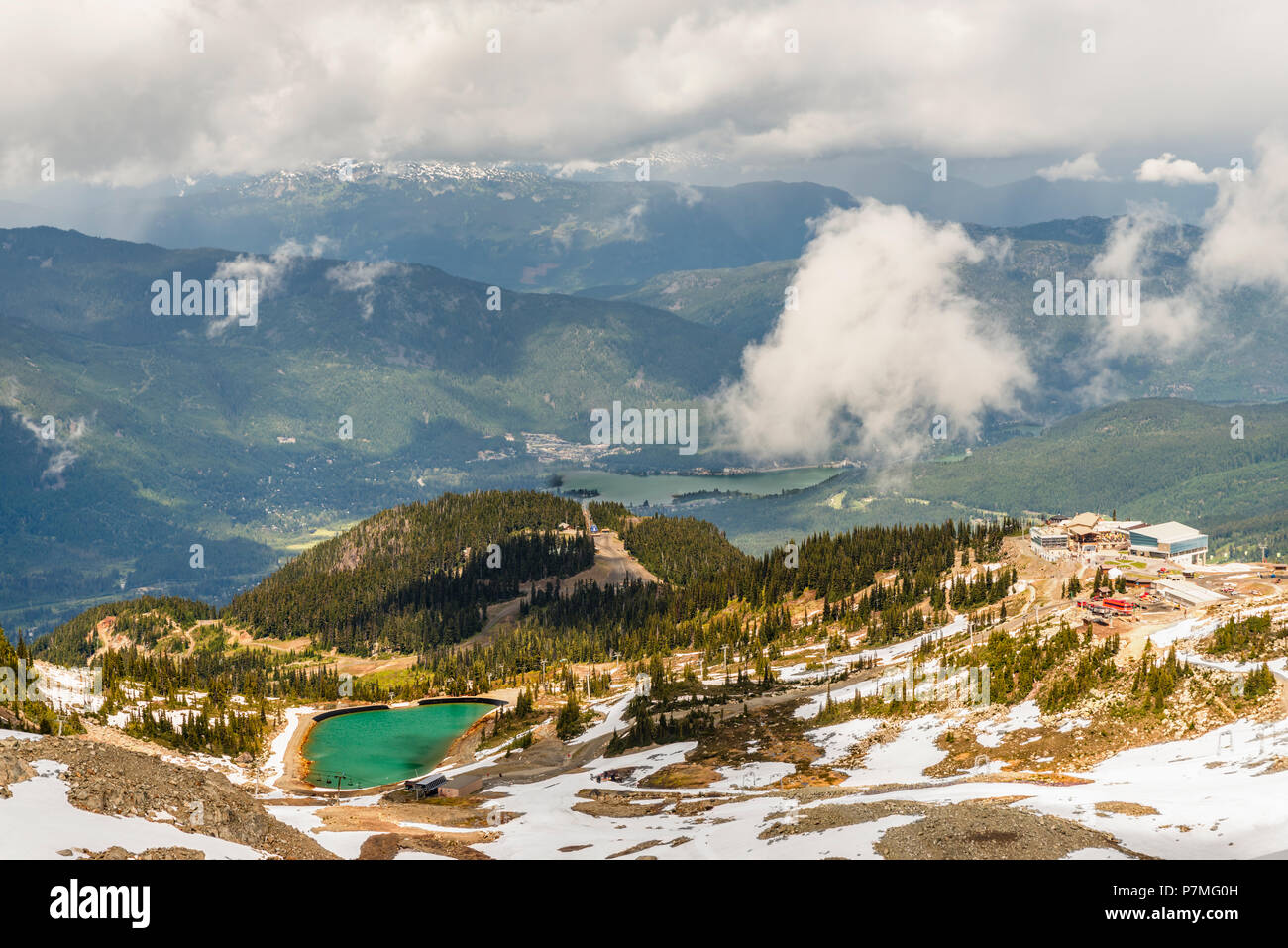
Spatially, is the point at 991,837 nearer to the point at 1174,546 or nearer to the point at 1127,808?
the point at 1127,808

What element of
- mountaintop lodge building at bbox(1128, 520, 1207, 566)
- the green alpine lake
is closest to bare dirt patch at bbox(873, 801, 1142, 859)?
the green alpine lake

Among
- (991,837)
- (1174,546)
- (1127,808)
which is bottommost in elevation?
(1127,808)

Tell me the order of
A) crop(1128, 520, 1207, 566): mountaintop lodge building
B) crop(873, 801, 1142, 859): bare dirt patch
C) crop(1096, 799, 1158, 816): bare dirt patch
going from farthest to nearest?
crop(1128, 520, 1207, 566): mountaintop lodge building, crop(1096, 799, 1158, 816): bare dirt patch, crop(873, 801, 1142, 859): bare dirt patch

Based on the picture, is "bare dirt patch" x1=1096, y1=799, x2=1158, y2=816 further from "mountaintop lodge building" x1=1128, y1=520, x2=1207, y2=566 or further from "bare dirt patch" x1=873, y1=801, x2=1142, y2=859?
"mountaintop lodge building" x1=1128, y1=520, x2=1207, y2=566

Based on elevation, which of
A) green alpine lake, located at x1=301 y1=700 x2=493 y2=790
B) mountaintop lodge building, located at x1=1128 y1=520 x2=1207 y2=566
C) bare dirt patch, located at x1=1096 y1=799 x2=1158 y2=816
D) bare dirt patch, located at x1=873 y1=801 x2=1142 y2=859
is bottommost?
green alpine lake, located at x1=301 y1=700 x2=493 y2=790

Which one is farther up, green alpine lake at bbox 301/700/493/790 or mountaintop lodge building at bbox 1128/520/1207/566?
mountaintop lodge building at bbox 1128/520/1207/566

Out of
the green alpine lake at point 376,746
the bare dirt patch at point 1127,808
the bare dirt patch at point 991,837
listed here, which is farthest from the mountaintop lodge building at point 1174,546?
the bare dirt patch at point 991,837

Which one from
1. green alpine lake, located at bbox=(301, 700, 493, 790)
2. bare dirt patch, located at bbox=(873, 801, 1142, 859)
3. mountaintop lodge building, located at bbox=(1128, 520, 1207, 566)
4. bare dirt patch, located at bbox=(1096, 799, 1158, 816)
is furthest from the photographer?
mountaintop lodge building, located at bbox=(1128, 520, 1207, 566)

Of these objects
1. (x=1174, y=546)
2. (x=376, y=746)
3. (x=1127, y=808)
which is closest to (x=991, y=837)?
(x=1127, y=808)

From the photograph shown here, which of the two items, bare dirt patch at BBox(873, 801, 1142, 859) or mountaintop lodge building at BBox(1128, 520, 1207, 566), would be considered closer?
bare dirt patch at BBox(873, 801, 1142, 859)
